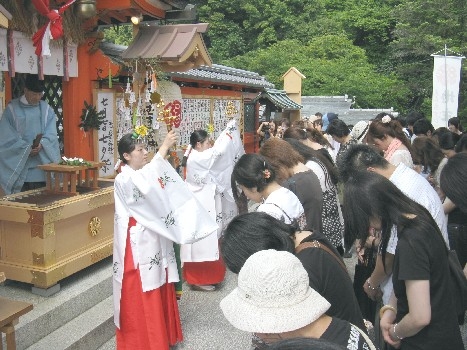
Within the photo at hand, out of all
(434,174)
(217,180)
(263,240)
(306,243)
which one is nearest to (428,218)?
(306,243)

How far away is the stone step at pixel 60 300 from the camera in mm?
4352

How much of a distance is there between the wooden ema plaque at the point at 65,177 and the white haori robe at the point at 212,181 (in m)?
1.34

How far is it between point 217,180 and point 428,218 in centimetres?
430

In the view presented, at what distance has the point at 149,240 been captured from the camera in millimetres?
4254

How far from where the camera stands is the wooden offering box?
4.73m

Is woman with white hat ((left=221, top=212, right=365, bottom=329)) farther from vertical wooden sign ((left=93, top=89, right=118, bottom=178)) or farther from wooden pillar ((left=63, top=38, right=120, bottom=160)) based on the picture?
vertical wooden sign ((left=93, top=89, right=118, bottom=178))

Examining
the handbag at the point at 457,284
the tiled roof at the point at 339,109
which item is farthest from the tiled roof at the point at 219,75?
the handbag at the point at 457,284

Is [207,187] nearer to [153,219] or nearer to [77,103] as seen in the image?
[77,103]

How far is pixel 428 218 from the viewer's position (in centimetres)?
246

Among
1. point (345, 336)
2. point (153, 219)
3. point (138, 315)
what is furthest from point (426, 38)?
point (345, 336)

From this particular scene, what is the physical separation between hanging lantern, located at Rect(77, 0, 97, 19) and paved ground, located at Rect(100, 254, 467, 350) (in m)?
3.78

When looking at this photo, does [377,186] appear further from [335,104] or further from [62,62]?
[335,104]

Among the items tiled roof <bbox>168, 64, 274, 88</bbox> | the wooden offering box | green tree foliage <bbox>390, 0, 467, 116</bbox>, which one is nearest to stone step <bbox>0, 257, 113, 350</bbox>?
the wooden offering box

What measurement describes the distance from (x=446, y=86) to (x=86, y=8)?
486 inches
